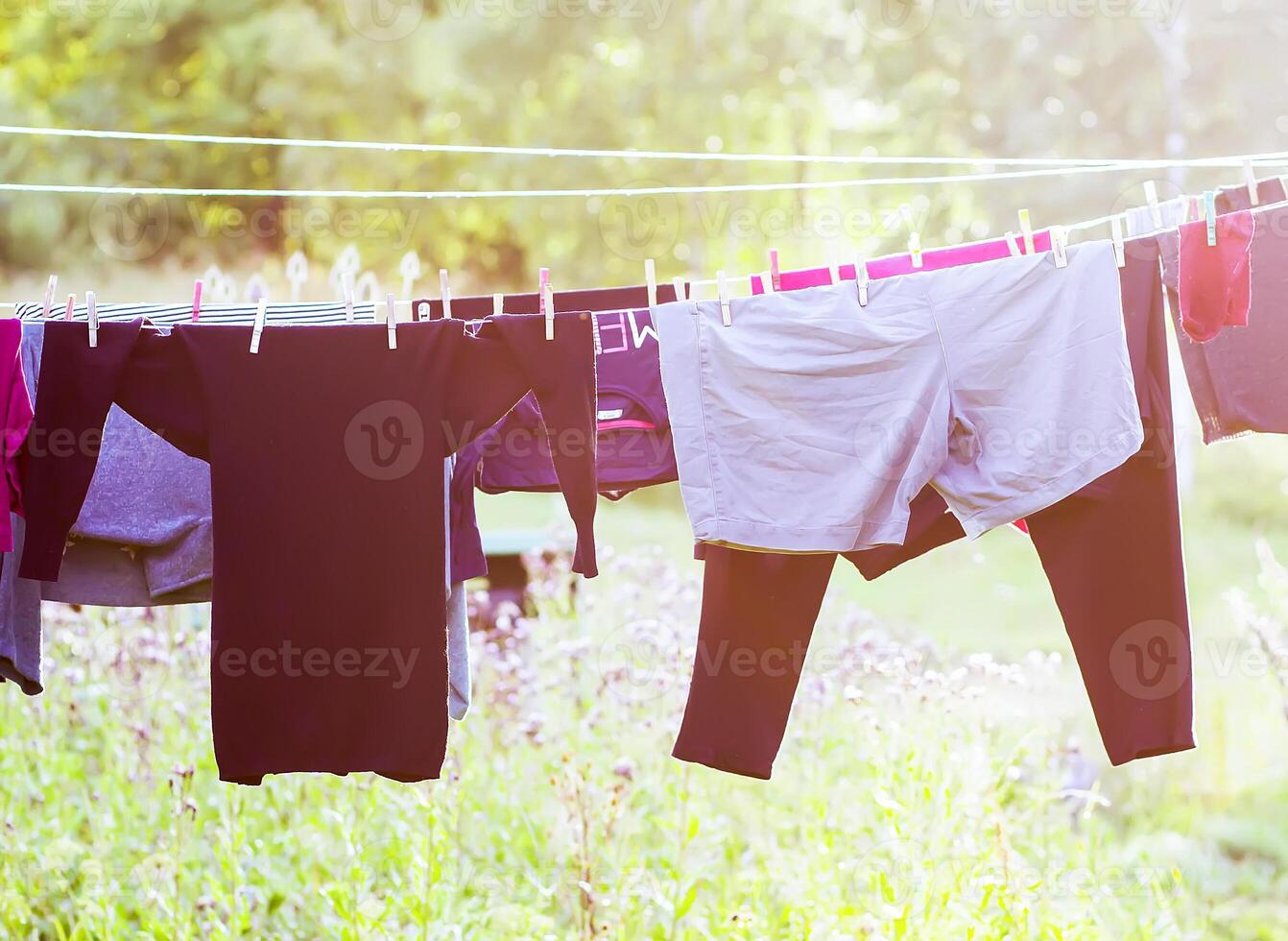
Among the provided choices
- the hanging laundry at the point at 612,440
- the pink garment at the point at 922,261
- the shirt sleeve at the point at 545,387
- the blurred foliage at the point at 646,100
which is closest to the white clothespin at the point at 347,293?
the shirt sleeve at the point at 545,387

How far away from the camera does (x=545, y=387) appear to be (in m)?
2.05

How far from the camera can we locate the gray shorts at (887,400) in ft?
6.95

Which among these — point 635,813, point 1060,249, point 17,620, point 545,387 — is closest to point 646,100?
point 635,813

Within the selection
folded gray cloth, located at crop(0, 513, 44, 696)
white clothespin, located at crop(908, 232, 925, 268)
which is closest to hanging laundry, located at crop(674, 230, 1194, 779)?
white clothespin, located at crop(908, 232, 925, 268)

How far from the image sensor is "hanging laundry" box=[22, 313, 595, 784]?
2.08 meters

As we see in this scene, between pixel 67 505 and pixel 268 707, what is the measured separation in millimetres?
527

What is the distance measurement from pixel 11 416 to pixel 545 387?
3.24 feet

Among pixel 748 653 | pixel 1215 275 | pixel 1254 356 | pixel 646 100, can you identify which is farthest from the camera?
pixel 646 100

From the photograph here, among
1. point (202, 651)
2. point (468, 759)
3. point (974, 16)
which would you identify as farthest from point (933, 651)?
point (974, 16)

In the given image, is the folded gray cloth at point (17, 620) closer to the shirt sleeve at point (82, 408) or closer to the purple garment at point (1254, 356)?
the shirt sleeve at point (82, 408)

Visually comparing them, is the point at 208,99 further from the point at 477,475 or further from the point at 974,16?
the point at 477,475

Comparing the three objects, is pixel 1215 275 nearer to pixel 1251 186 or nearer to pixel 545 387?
pixel 1251 186

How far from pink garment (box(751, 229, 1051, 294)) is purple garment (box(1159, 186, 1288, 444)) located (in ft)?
1.33

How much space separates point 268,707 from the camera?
2.10 m
